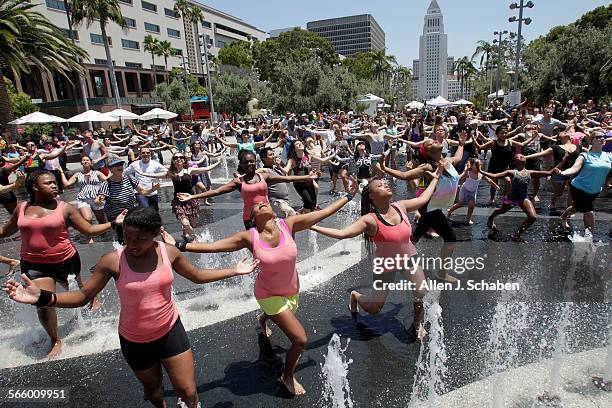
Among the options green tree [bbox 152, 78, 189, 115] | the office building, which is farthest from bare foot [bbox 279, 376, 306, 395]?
the office building

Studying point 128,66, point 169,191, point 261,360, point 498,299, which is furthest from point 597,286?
point 128,66

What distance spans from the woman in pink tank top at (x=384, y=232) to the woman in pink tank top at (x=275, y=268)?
50cm

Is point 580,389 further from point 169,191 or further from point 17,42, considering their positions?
→ point 17,42

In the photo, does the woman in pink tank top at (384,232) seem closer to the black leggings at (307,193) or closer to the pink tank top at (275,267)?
the pink tank top at (275,267)

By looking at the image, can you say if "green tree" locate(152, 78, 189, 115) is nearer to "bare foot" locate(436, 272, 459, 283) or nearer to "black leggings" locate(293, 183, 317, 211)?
"black leggings" locate(293, 183, 317, 211)

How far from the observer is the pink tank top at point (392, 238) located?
3.85 meters

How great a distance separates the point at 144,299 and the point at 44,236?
2.14 meters

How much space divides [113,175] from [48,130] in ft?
113

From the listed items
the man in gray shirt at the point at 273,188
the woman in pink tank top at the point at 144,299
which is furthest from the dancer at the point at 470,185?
the woman in pink tank top at the point at 144,299

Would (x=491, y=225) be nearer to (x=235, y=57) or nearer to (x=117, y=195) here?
(x=117, y=195)

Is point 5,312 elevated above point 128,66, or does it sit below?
below

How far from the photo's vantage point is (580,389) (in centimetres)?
338

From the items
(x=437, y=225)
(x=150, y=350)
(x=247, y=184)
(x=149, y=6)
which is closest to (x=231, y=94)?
(x=149, y=6)

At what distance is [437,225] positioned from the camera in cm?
512
